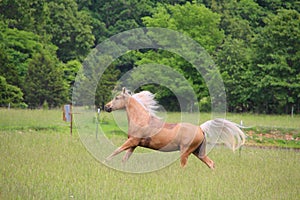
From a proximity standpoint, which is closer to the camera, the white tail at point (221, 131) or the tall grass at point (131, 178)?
the tall grass at point (131, 178)

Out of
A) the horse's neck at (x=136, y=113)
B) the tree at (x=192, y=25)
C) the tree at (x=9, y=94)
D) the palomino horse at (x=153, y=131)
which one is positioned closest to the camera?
the palomino horse at (x=153, y=131)

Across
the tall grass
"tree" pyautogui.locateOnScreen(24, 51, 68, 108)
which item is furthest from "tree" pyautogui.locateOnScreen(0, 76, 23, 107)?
the tall grass

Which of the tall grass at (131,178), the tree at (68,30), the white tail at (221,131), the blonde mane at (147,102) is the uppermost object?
the tree at (68,30)

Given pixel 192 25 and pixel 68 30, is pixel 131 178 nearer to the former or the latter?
pixel 192 25

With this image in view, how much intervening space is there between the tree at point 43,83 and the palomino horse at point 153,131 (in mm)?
25073

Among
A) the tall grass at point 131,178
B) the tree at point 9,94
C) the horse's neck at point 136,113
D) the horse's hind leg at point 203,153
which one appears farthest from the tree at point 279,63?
the horse's neck at point 136,113

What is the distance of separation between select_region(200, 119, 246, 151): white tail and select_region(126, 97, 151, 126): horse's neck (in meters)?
1.28

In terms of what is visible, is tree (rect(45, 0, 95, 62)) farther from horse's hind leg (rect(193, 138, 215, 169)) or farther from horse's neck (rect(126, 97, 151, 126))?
horse's hind leg (rect(193, 138, 215, 169))

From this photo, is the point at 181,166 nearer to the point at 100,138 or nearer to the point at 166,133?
the point at 166,133

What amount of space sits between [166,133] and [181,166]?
0.83 metres

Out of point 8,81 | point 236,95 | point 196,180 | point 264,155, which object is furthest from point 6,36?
point 196,180

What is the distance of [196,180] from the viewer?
10930 mm

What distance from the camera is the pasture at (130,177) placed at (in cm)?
943

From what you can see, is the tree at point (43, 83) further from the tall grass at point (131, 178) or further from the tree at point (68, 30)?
the tall grass at point (131, 178)
